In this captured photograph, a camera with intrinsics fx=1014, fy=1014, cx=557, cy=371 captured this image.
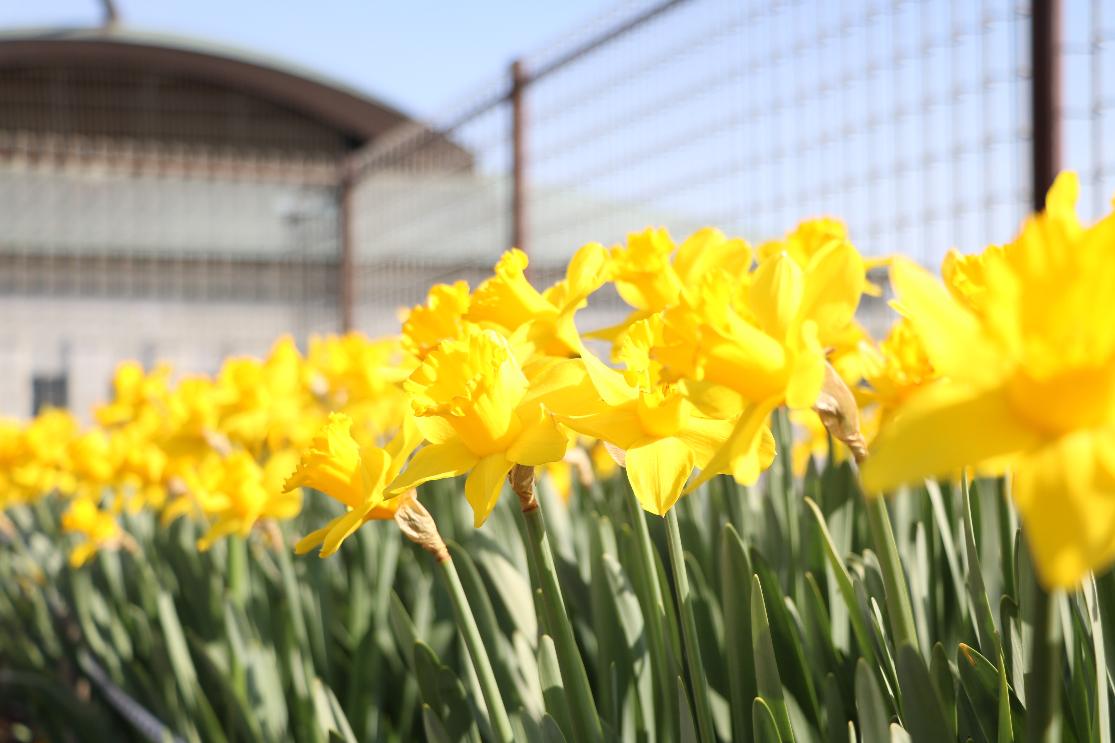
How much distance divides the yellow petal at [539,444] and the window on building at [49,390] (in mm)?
5880

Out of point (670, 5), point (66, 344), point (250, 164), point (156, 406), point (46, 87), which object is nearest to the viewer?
point (156, 406)

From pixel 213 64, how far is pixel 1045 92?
44.5 feet

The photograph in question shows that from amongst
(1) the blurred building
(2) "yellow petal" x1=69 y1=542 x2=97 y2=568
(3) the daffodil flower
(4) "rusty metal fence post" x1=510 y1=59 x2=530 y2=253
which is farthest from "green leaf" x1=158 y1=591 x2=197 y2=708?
(1) the blurred building

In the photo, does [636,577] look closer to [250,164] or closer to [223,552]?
[223,552]

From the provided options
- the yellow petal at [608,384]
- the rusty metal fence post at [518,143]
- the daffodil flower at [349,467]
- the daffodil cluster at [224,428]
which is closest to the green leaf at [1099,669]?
the yellow petal at [608,384]

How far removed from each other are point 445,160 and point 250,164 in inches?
60.4

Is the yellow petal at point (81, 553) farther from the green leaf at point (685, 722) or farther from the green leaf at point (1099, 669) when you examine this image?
the green leaf at point (1099, 669)

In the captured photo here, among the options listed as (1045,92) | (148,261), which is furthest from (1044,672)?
(148,261)

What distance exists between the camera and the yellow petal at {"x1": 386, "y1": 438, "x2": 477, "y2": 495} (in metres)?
0.58

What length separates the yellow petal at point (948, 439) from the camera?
31cm

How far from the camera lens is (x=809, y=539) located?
920 mm

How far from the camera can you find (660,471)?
1.77ft

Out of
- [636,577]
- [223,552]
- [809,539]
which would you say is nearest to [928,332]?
[636,577]

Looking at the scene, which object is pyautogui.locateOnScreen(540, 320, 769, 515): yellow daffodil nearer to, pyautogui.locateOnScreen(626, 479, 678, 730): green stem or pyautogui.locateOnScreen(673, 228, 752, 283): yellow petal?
pyautogui.locateOnScreen(626, 479, 678, 730): green stem
